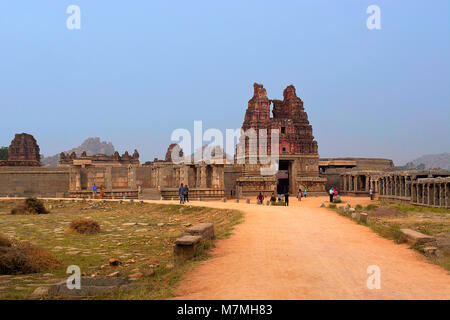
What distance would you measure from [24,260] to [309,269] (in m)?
6.42

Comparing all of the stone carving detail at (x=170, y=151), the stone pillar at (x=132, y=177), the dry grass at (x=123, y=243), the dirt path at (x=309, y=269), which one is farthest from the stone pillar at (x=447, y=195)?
the stone carving detail at (x=170, y=151)

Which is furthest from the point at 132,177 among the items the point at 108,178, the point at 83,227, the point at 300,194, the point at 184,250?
the point at 184,250

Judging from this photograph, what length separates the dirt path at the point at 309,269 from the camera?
6203 millimetres

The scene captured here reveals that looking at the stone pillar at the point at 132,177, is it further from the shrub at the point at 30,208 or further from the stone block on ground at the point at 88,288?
the stone block on ground at the point at 88,288

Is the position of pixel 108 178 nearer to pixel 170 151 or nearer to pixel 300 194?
pixel 300 194

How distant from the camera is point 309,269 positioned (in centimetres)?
777

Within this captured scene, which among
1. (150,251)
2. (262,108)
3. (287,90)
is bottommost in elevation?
(150,251)

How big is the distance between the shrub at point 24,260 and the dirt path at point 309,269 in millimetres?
3991

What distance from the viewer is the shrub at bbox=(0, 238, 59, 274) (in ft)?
29.2

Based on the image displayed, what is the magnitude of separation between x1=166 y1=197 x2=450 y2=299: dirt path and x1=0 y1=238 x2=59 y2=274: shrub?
13.1ft

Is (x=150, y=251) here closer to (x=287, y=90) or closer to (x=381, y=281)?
(x=381, y=281)

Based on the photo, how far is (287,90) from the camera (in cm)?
5006
